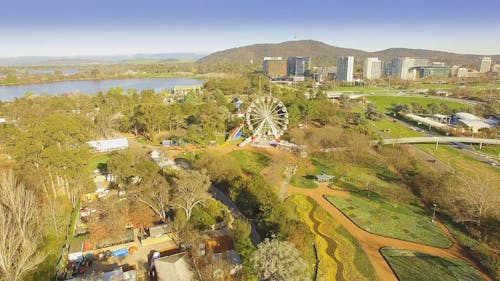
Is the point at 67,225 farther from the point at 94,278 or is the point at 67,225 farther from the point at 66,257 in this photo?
the point at 94,278

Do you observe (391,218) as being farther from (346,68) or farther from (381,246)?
(346,68)

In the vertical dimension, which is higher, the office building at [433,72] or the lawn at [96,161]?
the office building at [433,72]

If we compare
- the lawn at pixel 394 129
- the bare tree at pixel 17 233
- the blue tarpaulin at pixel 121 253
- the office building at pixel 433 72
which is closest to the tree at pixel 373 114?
the lawn at pixel 394 129

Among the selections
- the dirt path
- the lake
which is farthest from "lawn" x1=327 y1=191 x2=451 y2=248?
the lake

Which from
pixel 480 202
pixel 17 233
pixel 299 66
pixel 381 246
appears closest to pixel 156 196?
pixel 17 233

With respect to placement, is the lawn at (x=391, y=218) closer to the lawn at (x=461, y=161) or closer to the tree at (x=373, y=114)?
the lawn at (x=461, y=161)
